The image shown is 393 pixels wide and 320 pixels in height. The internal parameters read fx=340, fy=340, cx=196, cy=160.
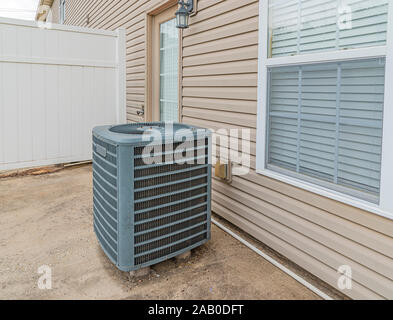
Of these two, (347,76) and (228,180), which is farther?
(228,180)

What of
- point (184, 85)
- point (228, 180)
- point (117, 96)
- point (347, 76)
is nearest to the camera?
point (347, 76)

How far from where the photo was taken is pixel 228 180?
9.60 ft

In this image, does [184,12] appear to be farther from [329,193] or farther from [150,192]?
[329,193]

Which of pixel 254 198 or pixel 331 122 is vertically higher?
pixel 331 122

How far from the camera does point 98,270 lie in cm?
223

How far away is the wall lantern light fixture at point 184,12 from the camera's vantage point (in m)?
3.30

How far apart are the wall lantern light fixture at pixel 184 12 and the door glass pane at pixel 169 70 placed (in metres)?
0.52

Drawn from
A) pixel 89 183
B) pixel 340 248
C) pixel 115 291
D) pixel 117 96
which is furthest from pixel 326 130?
pixel 117 96

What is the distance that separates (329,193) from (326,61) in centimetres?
76

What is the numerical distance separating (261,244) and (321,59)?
1.39 m
